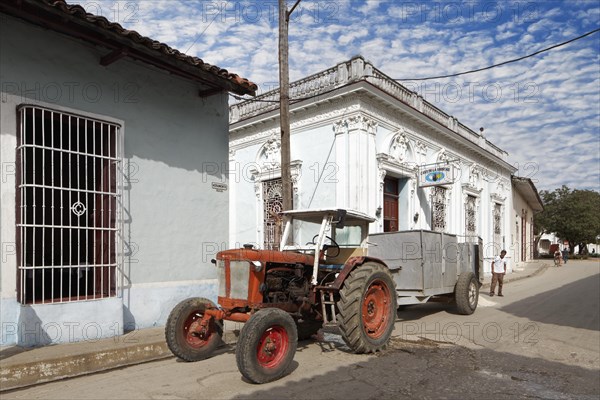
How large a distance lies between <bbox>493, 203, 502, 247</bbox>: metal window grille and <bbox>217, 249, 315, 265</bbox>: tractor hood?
819 inches

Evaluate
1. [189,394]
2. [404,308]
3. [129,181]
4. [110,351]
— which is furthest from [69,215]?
[404,308]

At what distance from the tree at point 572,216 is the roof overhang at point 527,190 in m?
11.2

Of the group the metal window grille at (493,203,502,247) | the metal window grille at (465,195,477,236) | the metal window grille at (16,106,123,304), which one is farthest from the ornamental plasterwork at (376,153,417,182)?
the metal window grille at (493,203,502,247)

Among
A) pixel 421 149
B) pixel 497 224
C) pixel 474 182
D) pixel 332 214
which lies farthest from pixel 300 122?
pixel 497 224

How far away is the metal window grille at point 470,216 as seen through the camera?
69.4ft

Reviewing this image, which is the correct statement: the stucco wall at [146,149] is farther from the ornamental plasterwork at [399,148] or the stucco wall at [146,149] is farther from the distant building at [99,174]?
the ornamental plasterwork at [399,148]

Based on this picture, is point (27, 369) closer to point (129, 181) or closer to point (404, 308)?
point (129, 181)

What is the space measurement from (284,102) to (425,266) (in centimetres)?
437

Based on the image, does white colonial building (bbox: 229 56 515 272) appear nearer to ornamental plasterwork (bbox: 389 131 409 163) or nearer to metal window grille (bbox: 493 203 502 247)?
ornamental plasterwork (bbox: 389 131 409 163)

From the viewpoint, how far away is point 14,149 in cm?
620

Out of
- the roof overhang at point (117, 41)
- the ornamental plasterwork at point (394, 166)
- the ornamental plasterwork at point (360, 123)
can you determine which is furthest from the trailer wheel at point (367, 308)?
the ornamental plasterwork at point (394, 166)

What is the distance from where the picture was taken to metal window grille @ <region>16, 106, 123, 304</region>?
630 cm

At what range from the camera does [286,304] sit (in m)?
6.21

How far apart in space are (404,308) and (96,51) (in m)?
8.48
